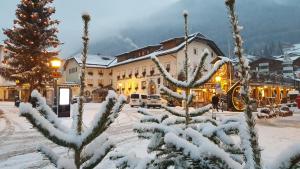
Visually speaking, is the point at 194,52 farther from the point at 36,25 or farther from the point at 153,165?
the point at 153,165

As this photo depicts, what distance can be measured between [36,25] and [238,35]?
29.1m

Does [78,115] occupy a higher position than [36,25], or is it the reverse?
[36,25]

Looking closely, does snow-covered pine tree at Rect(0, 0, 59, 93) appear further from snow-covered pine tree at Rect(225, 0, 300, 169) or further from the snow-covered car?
snow-covered pine tree at Rect(225, 0, 300, 169)

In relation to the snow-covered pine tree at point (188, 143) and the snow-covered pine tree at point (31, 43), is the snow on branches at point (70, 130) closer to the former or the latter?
the snow-covered pine tree at point (188, 143)

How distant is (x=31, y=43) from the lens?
27.8 metres

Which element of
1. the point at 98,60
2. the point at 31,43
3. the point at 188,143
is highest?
the point at 98,60

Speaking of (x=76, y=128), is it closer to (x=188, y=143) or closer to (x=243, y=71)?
(x=188, y=143)

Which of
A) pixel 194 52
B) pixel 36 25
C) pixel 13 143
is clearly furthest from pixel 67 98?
pixel 194 52

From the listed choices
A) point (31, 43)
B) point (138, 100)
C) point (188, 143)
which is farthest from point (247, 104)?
point (138, 100)

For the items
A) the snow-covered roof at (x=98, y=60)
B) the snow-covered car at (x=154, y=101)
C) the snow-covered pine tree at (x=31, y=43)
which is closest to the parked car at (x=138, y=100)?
the snow-covered car at (x=154, y=101)

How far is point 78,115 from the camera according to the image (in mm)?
1694

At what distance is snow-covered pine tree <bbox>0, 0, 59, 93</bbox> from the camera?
27531 millimetres

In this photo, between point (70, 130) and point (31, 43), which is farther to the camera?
point (31, 43)

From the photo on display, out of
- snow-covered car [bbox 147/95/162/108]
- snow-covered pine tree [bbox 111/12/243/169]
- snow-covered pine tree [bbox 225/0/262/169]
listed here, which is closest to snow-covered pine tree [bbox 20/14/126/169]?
snow-covered pine tree [bbox 111/12/243/169]
